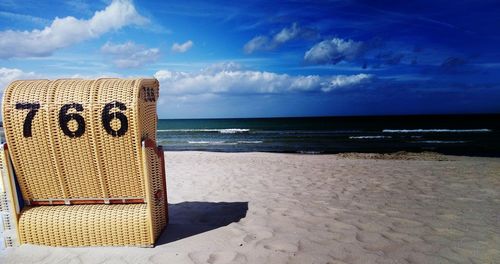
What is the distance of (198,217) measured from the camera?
485 centimetres

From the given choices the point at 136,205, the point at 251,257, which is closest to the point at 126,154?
the point at 136,205

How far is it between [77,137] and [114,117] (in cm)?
48

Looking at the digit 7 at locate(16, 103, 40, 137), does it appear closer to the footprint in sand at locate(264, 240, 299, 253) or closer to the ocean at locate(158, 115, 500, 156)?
the footprint in sand at locate(264, 240, 299, 253)

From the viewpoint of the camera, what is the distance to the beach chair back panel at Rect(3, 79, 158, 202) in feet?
10.8

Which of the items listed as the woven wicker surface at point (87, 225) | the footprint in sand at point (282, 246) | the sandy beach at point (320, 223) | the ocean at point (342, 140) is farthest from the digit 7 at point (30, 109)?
the ocean at point (342, 140)

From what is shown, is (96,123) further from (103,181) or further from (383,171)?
(383,171)

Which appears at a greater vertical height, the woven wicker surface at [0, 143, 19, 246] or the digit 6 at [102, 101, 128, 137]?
the digit 6 at [102, 101, 128, 137]

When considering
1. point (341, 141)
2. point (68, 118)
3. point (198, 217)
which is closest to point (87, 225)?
point (68, 118)

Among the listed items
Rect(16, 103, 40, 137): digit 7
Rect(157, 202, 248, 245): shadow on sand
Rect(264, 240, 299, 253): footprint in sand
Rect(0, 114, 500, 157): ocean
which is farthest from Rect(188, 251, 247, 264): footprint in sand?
Rect(0, 114, 500, 157): ocean

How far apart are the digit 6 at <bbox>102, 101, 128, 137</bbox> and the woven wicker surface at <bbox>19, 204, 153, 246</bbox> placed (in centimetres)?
88

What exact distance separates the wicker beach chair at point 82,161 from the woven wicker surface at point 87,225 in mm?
10

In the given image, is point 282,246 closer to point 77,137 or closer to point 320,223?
point 320,223

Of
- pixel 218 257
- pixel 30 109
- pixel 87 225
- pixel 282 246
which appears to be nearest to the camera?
pixel 30 109

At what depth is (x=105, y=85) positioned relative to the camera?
340 cm
